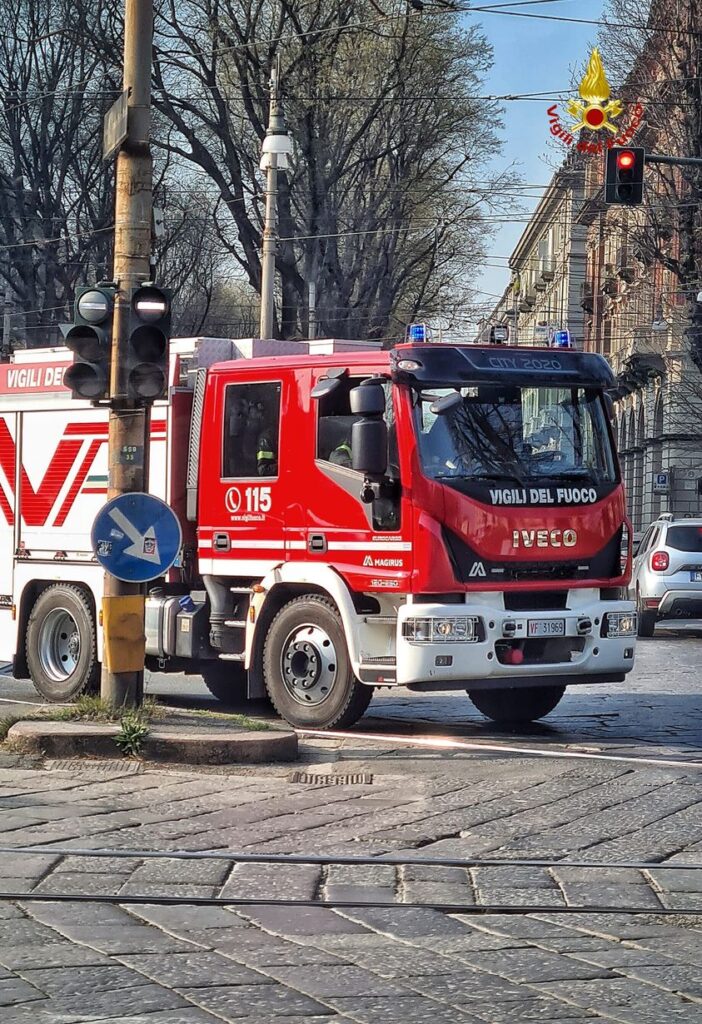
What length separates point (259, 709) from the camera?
12672 mm

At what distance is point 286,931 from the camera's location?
5.64 meters

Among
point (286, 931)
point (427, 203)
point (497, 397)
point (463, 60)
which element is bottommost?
point (286, 931)

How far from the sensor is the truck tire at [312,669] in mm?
10812

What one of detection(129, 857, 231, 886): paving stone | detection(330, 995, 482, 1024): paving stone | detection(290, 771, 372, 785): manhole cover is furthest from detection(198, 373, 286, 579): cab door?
detection(330, 995, 482, 1024): paving stone

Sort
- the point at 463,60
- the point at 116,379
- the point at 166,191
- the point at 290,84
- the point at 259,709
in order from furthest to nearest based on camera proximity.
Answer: the point at 166,191
the point at 463,60
the point at 290,84
the point at 259,709
the point at 116,379

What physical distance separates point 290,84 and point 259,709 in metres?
23.8

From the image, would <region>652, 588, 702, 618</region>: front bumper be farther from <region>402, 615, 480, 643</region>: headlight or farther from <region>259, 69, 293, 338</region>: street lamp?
<region>402, 615, 480, 643</region>: headlight

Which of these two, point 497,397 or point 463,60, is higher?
point 463,60

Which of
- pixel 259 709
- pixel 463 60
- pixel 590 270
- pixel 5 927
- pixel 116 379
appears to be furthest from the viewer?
pixel 590 270

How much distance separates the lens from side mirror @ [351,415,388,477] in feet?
34.0

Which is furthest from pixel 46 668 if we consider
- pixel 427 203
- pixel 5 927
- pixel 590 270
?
pixel 590 270

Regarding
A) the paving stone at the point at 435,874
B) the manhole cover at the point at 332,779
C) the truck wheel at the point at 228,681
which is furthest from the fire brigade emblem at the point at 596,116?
the paving stone at the point at 435,874

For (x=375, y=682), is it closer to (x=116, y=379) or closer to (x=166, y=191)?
(x=116, y=379)

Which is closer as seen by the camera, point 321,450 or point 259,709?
point 321,450
